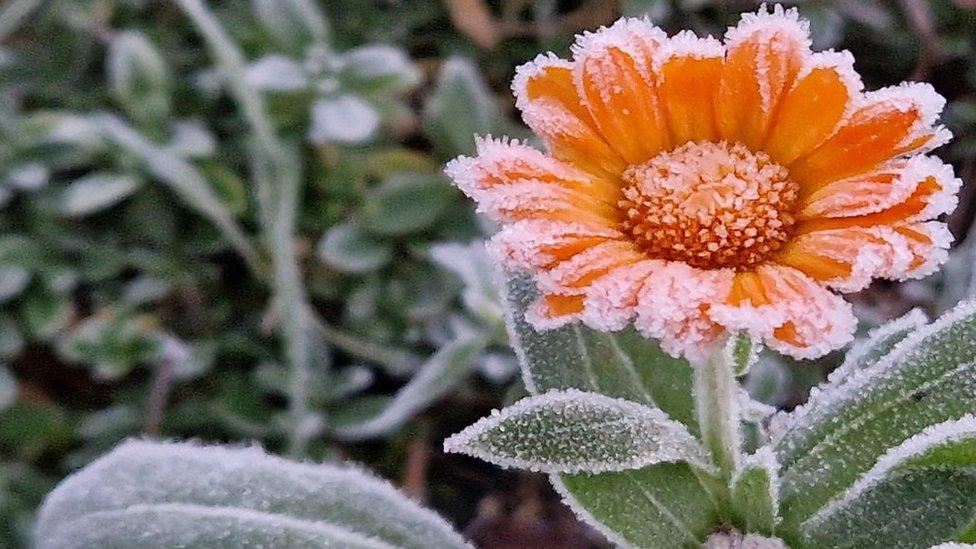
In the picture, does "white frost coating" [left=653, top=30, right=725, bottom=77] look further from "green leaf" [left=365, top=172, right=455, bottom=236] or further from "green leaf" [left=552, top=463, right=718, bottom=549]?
"green leaf" [left=365, top=172, right=455, bottom=236]

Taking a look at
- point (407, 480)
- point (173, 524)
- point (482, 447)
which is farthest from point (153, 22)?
point (482, 447)

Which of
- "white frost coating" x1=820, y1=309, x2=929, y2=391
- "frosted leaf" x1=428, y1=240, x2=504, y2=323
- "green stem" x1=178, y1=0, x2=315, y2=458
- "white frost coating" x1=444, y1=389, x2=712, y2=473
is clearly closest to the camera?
"white frost coating" x1=444, y1=389, x2=712, y2=473

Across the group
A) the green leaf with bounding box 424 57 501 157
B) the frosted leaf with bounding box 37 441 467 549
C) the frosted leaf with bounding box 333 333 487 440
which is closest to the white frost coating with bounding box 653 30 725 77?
the frosted leaf with bounding box 37 441 467 549

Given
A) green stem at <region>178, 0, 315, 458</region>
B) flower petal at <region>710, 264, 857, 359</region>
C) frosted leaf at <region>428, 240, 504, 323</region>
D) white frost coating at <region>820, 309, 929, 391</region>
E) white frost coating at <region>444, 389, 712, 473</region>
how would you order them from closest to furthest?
flower petal at <region>710, 264, 857, 359</region> → white frost coating at <region>444, 389, 712, 473</region> → white frost coating at <region>820, 309, 929, 391</region> → frosted leaf at <region>428, 240, 504, 323</region> → green stem at <region>178, 0, 315, 458</region>

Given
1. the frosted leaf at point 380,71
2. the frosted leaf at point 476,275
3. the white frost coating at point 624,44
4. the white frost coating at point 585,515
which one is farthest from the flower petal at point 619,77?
the frosted leaf at point 380,71

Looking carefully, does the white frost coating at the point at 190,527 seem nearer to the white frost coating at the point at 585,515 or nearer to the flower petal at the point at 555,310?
the white frost coating at the point at 585,515
